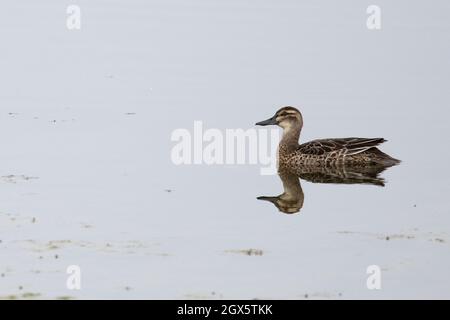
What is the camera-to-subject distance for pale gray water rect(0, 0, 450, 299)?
17438 millimetres

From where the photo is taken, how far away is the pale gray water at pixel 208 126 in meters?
17.4

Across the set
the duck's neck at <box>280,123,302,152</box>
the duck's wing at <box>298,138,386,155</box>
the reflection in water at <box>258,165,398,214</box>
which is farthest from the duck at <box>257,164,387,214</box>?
the duck's neck at <box>280,123,302,152</box>

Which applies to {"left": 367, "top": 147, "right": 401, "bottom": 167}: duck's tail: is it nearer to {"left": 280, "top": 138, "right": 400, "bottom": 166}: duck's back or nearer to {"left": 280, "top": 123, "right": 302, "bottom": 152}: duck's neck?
{"left": 280, "top": 138, "right": 400, "bottom": 166}: duck's back

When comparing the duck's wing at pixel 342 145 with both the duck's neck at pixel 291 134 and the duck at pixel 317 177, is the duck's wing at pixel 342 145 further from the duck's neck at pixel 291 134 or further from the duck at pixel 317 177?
the duck's neck at pixel 291 134

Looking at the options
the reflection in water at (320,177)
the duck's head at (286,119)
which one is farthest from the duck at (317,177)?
the duck's head at (286,119)

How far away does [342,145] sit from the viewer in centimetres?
2541

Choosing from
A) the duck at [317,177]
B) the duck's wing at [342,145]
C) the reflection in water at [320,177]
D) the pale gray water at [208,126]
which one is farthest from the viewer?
the duck's wing at [342,145]

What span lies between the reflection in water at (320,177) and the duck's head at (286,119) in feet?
4.53

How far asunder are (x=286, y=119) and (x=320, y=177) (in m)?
2.41

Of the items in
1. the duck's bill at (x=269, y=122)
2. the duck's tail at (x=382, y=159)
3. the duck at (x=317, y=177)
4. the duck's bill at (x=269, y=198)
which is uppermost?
the duck's bill at (x=269, y=122)

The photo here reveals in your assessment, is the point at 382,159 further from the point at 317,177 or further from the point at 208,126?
the point at 208,126

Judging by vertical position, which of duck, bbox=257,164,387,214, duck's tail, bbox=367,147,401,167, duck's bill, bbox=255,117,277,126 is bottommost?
duck, bbox=257,164,387,214

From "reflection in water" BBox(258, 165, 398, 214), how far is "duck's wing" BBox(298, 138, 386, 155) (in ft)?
1.10

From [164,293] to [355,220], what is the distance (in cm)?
534
